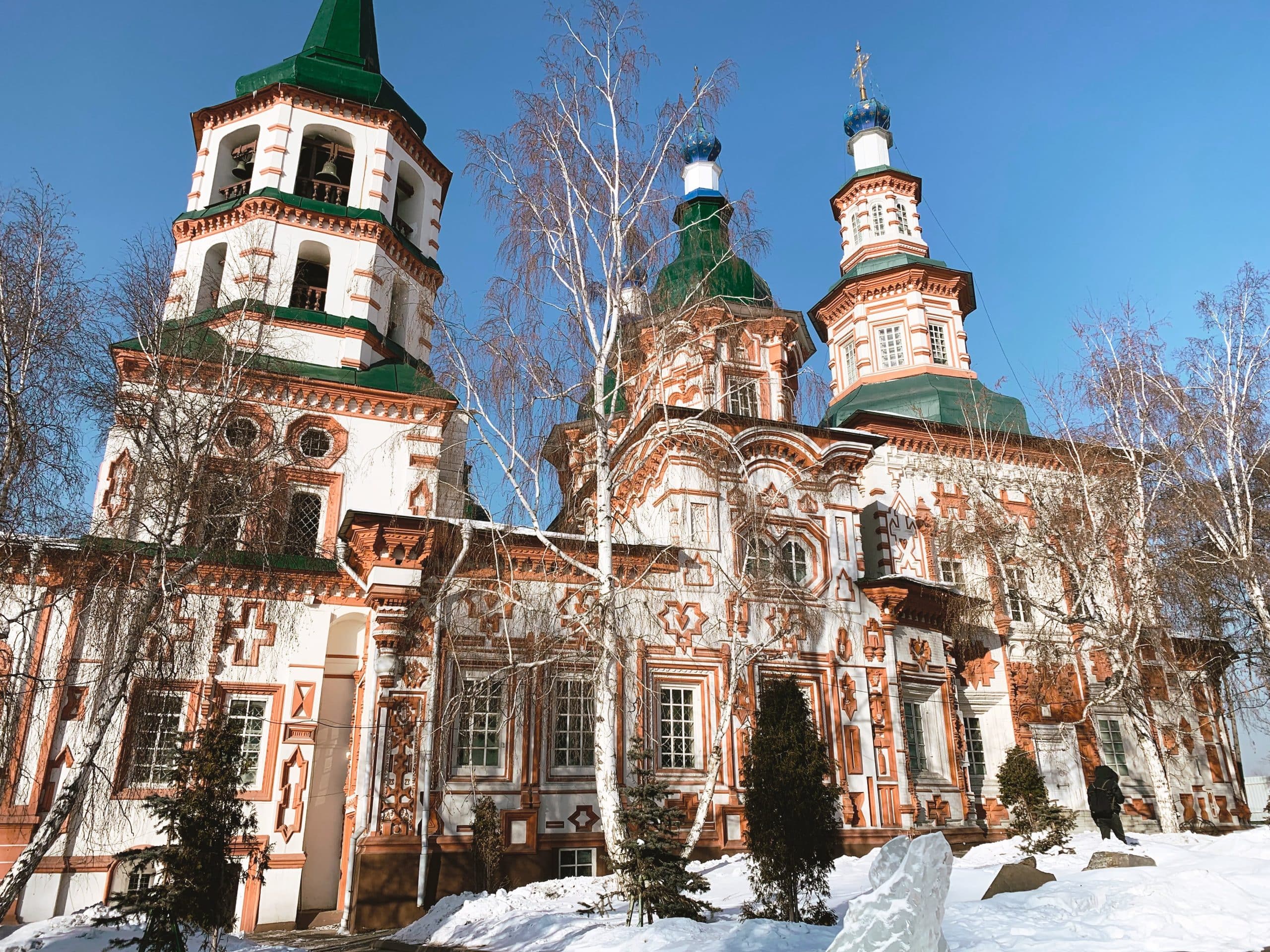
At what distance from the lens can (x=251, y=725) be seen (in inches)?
609

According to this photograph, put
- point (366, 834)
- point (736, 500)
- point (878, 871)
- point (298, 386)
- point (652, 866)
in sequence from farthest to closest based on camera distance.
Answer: point (298, 386) → point (736, 500) → point (366, 834) → point (652, 866) → point (878, 871)

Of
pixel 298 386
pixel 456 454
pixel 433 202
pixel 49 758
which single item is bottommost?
pixel 49 758

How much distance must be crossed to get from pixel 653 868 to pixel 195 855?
4.85m

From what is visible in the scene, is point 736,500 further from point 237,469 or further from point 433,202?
point 433,202

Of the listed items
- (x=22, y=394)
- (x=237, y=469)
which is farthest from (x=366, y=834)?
(x=22, y=394)

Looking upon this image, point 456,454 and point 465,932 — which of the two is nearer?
point 465,932

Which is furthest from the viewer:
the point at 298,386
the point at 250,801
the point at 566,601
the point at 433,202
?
the point at 433,202

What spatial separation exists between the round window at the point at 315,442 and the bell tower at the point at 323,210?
1.64m

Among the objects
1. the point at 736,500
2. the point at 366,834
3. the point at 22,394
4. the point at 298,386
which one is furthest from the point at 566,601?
the point at 22,394

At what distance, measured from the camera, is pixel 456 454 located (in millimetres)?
18656

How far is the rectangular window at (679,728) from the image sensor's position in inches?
634

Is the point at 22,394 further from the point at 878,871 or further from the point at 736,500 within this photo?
the point at 736,500

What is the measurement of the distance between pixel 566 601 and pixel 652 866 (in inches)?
238

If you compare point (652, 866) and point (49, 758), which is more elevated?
point (49, 758)
